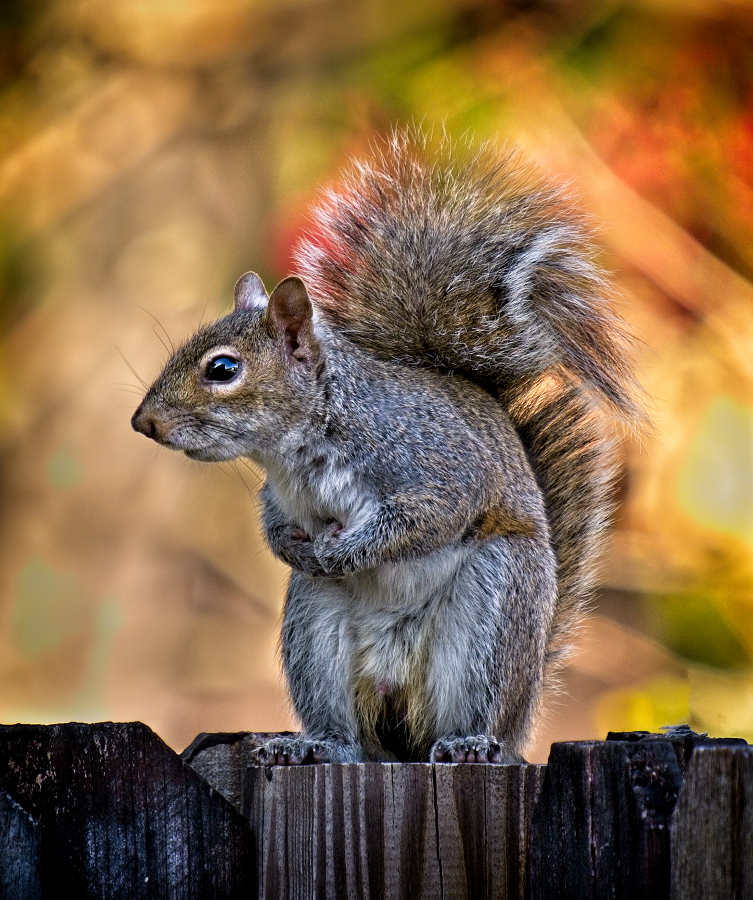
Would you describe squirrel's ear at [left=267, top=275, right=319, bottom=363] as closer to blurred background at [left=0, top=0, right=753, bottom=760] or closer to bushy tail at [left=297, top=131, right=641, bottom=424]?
bushy tail at [left=297, top=131, right=641, bottom=424]

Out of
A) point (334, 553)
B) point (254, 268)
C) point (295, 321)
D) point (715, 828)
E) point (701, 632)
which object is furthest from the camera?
point (254, 268)

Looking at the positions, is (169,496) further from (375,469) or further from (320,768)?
(320,768)

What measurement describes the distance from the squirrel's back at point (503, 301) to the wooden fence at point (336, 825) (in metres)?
0.79

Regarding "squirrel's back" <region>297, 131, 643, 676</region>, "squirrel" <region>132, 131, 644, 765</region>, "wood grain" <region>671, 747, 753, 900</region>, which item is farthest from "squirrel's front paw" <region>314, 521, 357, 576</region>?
"wood grain" <region>671, 747, 753, 900</region>

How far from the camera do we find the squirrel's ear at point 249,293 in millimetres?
1874

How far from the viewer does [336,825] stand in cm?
114

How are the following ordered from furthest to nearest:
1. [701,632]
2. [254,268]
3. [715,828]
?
[254,268]
[701,632]
[715,828]

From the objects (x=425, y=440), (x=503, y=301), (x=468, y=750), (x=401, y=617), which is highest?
(x=503, y=301)

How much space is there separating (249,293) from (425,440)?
0.42m

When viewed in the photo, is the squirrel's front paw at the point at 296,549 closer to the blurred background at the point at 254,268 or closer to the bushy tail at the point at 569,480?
the bushy tail at the point at 569,480

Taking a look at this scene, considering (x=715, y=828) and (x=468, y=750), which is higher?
(x=468, y=750)

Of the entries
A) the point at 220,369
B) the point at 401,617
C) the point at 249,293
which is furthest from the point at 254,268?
the point at 401,617

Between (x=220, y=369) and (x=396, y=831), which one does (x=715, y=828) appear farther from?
A: (x=220, y=369)

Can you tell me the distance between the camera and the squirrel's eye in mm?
1675
